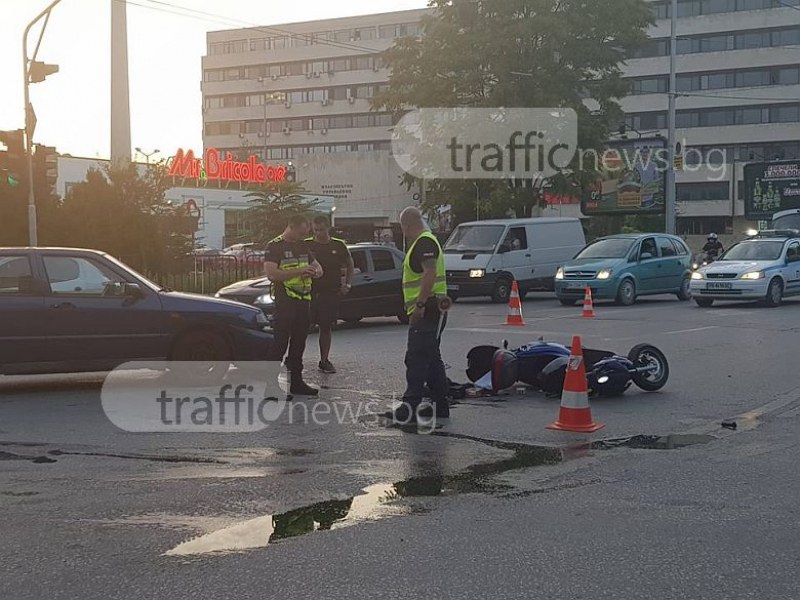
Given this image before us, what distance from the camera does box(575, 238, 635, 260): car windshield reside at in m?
22.8

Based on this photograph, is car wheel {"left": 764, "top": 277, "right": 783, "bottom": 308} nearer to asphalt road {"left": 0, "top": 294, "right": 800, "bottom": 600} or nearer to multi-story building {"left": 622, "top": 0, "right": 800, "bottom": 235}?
asphalt road {"left": 0, "top": 294, "right": 800, "bottom": 600}

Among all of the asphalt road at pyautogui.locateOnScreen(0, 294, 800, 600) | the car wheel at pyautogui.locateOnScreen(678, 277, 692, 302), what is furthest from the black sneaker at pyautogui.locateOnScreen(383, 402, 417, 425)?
the car wheel at pyautogui.locateOnScreen(678, 277, 692, 302)

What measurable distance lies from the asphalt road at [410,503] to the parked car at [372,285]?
719 cm

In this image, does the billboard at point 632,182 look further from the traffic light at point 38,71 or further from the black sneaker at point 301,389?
the black sneaker at point 301,389

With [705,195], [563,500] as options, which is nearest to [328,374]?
[563,500]

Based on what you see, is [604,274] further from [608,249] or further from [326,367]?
[326,367]

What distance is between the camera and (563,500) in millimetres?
5680

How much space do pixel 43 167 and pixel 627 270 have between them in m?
12.9

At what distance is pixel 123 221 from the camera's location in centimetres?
2656

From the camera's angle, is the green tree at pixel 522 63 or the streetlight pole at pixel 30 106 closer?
the streetlight pole at pixel 30 106

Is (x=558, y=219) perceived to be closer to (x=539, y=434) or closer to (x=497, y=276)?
(x=497, y=276)

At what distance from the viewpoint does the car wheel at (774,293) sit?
2094cm

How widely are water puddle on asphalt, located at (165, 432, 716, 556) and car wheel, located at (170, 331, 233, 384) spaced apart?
11.2 ft

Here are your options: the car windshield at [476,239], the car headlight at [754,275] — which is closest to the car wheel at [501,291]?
the car windshield at [476,239]
